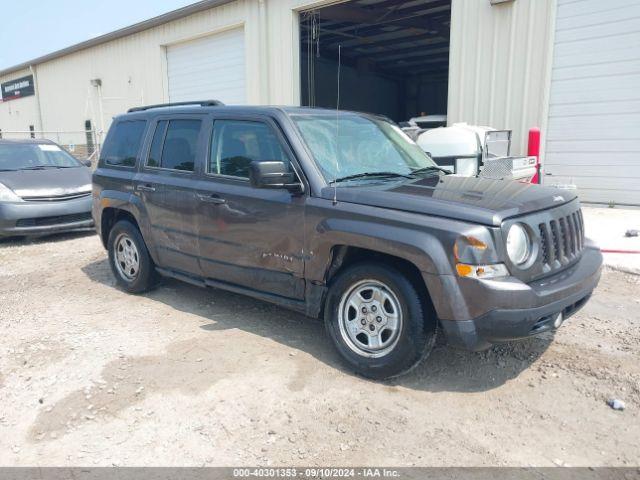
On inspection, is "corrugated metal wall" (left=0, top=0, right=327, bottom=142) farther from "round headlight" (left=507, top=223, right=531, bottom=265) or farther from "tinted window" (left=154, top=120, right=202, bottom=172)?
"round headlight" (left=507, top=223, right=531, bottom=265)

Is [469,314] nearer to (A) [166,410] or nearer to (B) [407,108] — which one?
(A) [166,410]

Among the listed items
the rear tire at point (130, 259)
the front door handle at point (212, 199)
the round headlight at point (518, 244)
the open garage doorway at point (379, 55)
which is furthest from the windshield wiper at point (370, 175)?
the open garage doorway at point (379, 55)

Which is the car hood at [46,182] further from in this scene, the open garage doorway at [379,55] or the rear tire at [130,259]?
the open garage doorway at [379,55]

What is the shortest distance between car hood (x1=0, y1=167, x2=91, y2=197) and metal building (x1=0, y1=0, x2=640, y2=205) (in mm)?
6676

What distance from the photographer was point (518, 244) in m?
3.18

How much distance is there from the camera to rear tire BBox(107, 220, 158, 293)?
5.30 meters

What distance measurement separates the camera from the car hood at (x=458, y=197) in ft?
10.4

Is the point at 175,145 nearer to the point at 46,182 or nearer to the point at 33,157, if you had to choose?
the point at 46,182

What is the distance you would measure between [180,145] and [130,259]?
1.46m

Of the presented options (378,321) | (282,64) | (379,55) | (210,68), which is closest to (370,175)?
(378,321)

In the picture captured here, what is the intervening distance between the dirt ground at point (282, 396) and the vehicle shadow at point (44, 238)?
153 inches

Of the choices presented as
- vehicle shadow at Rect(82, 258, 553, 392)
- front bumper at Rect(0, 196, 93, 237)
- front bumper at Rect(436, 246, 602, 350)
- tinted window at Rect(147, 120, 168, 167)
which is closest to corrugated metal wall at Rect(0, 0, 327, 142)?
front bumper at Rect(0, 196, 93, 237)

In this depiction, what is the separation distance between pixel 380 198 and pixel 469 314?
37.8 inches

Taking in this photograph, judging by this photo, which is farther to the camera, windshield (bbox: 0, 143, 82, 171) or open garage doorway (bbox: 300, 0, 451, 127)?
open garage doorway (bbox: 300, 0, 451, 127)
